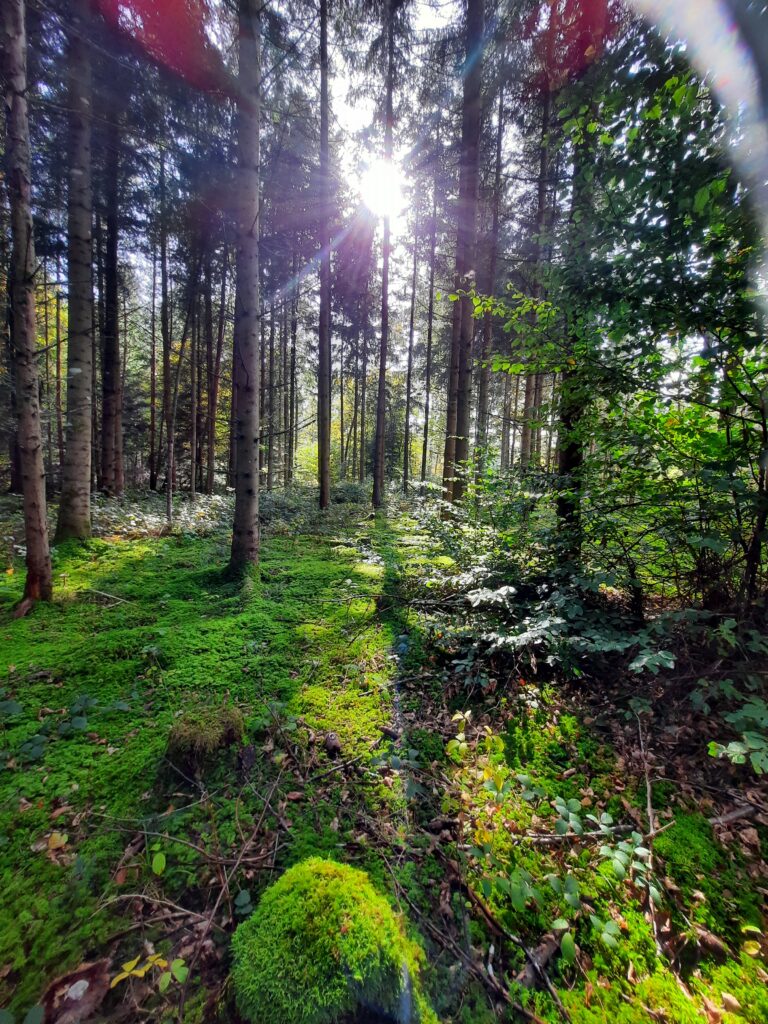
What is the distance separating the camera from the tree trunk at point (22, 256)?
3.64m

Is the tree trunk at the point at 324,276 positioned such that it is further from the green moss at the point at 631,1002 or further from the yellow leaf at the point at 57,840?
the green moss at the point at 631,1002

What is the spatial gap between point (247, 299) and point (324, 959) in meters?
6.06

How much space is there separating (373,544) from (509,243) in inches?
396

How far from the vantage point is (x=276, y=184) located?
34.3 feet

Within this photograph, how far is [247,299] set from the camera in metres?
5.22

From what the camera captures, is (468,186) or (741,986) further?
(468,186)

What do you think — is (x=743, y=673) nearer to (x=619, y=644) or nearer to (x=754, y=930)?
(x=619, y=644)

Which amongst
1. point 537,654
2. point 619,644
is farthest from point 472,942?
point 537,654

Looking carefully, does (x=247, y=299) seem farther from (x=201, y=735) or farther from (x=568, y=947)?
(x=568, y=947)

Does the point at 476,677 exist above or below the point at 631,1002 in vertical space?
above

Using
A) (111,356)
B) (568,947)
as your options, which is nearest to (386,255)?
(111,356)

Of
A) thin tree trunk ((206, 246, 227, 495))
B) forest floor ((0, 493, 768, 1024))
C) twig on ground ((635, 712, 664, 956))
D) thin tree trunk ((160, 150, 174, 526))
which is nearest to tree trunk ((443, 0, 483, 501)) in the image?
forest floor ((0, 493, 768, 1024))

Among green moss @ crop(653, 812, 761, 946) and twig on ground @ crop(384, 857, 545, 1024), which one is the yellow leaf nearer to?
twig on ground @ crop(384, 857, 545, 1024)

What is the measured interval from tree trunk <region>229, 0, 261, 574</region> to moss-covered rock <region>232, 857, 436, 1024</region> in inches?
166
